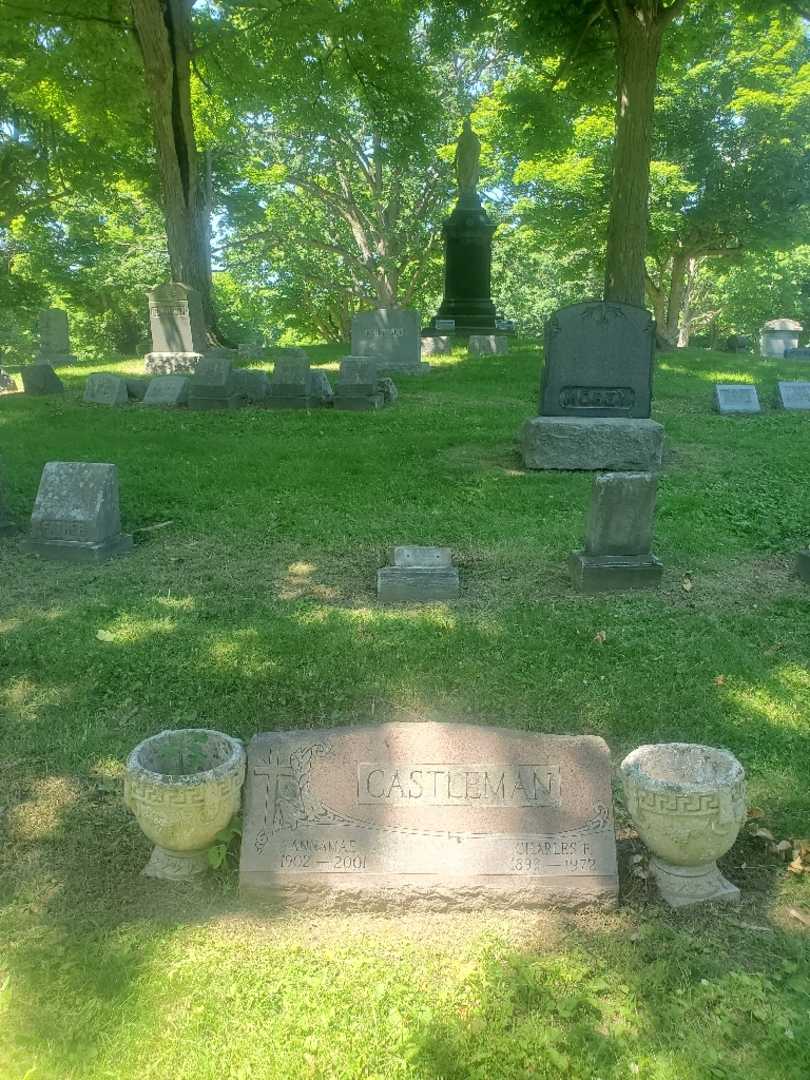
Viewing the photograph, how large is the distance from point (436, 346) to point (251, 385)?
6235 millimetres

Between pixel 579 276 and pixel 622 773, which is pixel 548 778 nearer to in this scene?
pixel 622 773

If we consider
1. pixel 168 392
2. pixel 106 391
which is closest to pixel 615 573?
pixel 168 392

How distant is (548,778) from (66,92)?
19.1 metres

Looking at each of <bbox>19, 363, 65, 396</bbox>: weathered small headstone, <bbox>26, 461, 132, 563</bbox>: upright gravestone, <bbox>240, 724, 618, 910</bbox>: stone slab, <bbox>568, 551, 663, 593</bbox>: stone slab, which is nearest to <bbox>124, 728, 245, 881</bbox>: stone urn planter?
<bbox>240, 724, 618, 910</bbox>: stone slab

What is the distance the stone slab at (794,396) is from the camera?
44.7 ft

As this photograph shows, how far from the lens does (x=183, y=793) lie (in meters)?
3.28

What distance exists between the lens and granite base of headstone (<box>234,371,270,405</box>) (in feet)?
44.1

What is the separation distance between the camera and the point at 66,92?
693 inches

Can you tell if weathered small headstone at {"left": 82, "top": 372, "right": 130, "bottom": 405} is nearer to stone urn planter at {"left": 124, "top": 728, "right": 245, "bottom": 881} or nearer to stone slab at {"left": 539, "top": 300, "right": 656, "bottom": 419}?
stone slab at {"left": 539, "top": 300, "right": 656, "bottom": 419}

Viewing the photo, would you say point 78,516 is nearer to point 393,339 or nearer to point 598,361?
point 598,361

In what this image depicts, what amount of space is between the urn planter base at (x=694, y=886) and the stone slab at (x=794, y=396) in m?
11.9

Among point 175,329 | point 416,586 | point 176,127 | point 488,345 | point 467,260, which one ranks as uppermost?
point 176,127

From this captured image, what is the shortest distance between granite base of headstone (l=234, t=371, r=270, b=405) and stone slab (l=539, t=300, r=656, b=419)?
547 centimetres

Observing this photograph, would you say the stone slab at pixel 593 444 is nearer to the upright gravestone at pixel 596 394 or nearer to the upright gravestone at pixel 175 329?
the upright gravestone at pixel 596 394
